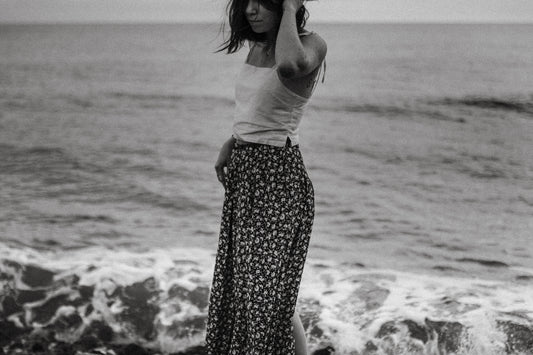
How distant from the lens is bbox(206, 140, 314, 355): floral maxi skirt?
2.32 m

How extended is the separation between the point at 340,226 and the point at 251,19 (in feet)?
15.2

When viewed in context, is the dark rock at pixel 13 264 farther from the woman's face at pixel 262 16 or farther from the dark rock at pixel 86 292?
the woman's face at pixel 262 16

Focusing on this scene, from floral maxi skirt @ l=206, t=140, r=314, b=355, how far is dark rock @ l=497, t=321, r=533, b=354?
163 centimetres

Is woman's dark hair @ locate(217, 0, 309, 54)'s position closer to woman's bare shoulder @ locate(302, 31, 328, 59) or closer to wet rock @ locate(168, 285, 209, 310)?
woman's bare shoulder @ locate(302, 31, 328, 59)

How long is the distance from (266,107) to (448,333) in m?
2.10

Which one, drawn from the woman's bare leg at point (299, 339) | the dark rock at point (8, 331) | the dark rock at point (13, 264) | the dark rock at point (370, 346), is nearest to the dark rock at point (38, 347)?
the dark rock at point (8, 331)

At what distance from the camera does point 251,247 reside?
2.33m

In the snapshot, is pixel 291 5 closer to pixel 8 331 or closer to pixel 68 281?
pixel 8 331

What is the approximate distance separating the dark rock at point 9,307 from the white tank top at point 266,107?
7.67 ft

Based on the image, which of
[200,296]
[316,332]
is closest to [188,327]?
[200,296]

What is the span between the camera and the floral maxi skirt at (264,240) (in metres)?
2.32

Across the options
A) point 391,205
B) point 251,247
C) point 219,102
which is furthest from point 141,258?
point 219,102

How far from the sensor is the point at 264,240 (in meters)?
2.32

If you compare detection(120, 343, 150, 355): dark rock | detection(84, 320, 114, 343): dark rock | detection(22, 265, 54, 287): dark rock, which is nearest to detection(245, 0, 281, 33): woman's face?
detection(120, 343, 150, 355): dark rock
